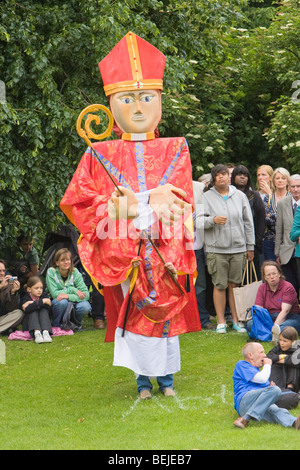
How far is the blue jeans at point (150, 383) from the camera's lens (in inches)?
275

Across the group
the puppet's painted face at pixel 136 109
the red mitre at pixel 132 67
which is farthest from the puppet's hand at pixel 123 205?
the red mitre at pixel 132 67

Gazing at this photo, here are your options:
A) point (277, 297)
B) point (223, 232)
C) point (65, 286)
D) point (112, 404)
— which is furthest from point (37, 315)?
point (112, 404)

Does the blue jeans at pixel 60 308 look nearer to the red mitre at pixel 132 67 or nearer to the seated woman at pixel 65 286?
the seated woman at pixel 65 286

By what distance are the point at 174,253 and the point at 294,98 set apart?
277 inches

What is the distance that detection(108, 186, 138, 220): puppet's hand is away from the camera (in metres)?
6.64

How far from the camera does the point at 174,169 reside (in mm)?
6938

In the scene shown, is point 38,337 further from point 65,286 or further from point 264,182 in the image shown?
point 264,182

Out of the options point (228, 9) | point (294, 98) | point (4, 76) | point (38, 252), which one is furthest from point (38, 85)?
point (294, 98)

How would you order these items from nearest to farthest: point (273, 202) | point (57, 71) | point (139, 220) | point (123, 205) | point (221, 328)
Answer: point (123, 205)
point (139, 220)
point (221, 328)
point (57, 71)
point (273, 202)

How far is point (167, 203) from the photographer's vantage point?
668cm

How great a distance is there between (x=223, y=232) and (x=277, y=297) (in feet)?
3.18

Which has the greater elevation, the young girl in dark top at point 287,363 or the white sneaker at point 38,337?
the young girl in dark top at point 287,363

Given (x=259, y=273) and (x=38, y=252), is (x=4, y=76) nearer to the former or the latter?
(x=38, y=252)

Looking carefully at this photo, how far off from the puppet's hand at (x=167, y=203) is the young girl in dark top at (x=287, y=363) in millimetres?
1250
